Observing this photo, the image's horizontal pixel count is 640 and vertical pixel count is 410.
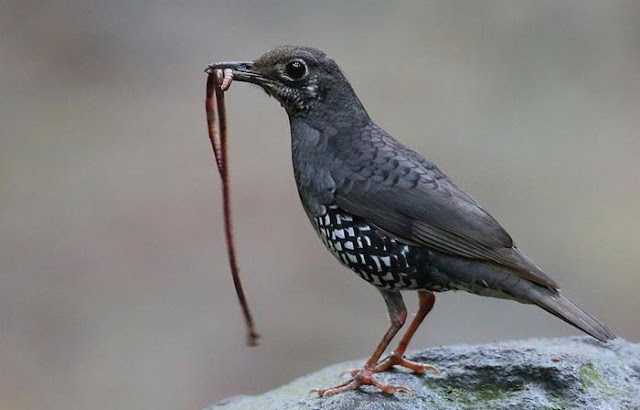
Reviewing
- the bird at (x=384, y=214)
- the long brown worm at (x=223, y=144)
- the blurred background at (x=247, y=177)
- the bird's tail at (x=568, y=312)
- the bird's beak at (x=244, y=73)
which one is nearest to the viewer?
the bird's tail at (x=568, y=312)

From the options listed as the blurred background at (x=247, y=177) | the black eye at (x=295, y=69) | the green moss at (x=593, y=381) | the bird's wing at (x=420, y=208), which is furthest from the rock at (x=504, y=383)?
the blurred background at (x=247, y=177)

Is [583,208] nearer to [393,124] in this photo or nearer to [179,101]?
[393,124]

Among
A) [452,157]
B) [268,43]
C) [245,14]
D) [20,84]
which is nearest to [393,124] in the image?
[452,157]

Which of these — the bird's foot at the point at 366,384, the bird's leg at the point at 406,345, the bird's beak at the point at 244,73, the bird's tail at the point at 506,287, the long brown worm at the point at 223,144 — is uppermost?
the bird's beak at the point at 244,73

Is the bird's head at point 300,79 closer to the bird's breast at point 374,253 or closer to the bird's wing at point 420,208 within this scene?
the bird's wing at point 420,208

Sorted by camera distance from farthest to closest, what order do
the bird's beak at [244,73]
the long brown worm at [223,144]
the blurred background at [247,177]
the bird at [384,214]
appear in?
the blurred background at [247,177], the bird's beak at [244,73], the long brown worm at [223,144], the bird at [384,214]

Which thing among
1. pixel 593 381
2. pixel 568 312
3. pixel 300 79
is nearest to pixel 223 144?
pixel 300 79

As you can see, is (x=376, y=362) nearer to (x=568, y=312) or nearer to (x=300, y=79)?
(x=568, y=312)

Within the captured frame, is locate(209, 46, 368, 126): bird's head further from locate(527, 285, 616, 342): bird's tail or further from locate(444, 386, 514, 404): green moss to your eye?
locate(444, 386, 514, 404): green moss
